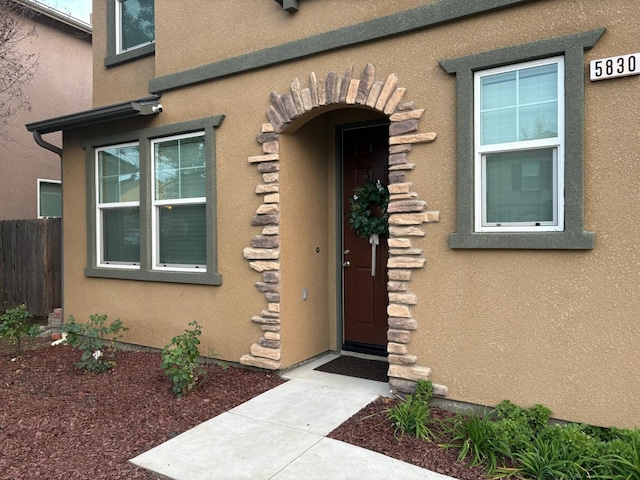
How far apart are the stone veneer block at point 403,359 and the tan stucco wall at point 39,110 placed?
8489mm

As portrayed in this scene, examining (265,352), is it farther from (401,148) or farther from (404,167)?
(401,148)

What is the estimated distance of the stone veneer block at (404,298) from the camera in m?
3.87

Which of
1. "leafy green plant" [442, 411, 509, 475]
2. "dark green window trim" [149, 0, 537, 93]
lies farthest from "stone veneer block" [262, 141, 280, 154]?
"leafy green plant" [442, 411, 509, 475]

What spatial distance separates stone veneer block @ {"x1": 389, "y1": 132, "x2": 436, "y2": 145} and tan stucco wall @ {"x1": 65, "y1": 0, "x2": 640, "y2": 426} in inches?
2.2

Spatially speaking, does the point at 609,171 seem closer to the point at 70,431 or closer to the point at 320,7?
the point at 320,7

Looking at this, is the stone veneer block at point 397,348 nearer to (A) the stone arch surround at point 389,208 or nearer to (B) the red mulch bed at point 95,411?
(A) the stone arch surround at point 389,208

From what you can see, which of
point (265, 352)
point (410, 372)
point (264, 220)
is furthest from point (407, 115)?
point (265, 352)

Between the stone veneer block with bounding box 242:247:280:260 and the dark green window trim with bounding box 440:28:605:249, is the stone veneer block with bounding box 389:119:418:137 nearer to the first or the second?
the dark green window trim with bounding box 440:28:605:249

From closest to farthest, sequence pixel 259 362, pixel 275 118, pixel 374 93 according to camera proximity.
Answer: pixel 374 93 < pixel 275 118 < pixel 259 362

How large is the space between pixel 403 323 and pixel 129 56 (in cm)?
511

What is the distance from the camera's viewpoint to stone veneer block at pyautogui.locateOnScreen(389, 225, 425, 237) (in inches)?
151

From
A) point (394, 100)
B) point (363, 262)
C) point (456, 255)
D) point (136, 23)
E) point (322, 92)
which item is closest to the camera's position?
point (456, 255)

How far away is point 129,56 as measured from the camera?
20.2 feet

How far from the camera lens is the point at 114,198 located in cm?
617
